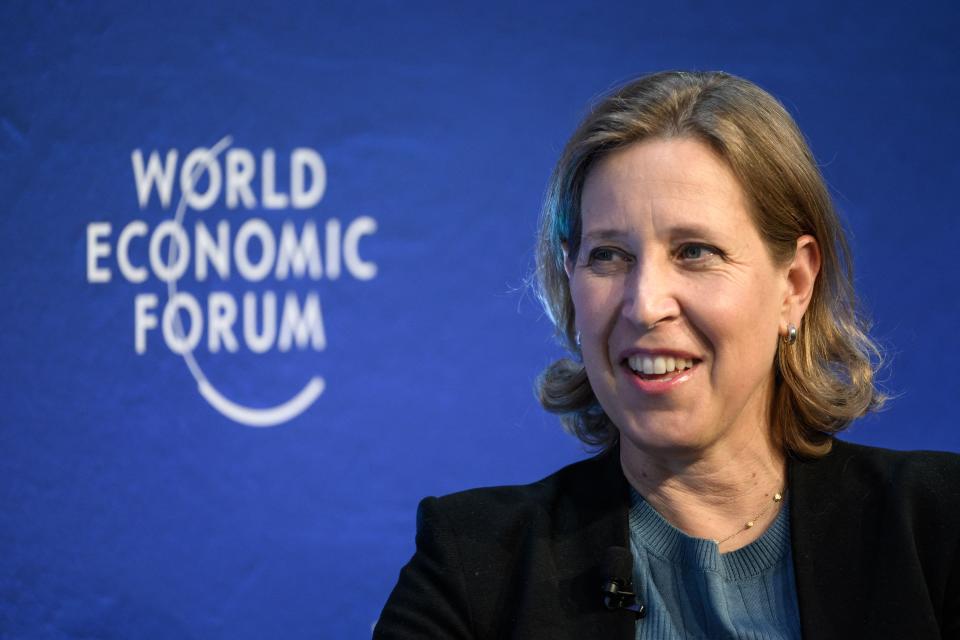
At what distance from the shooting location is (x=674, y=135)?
4.60 ft

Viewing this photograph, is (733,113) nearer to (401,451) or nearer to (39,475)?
(401,451)

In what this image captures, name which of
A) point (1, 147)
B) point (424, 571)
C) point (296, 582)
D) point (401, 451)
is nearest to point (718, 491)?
point (424, 571)

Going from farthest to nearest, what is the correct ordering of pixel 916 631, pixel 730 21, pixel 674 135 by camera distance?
pixel 730 21, pixel 674 135, pixel 916 631

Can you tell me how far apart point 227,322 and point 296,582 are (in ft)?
2.25

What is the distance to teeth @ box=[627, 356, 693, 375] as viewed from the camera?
1.36m

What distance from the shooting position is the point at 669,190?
1354mm

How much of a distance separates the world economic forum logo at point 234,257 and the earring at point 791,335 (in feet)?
4.56

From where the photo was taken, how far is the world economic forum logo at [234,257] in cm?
269

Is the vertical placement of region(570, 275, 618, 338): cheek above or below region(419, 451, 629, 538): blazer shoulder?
above

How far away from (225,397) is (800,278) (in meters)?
1.68

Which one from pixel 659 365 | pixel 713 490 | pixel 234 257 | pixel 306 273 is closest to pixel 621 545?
pixel 713 490

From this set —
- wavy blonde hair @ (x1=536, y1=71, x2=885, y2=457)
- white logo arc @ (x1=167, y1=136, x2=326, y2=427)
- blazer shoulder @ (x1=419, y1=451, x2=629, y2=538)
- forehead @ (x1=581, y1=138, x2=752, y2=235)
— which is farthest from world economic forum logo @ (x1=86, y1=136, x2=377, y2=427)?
forehead @ (x1=581, y1=138, x2=752, y2=235)

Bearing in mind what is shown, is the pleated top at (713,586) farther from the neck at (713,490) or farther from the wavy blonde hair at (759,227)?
the wavy blonde hair at (759,227)

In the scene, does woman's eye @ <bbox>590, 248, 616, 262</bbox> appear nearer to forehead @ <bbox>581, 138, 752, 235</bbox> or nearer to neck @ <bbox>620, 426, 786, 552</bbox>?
forehead @ <bbox>581, 138, 752, 235</bbox>
